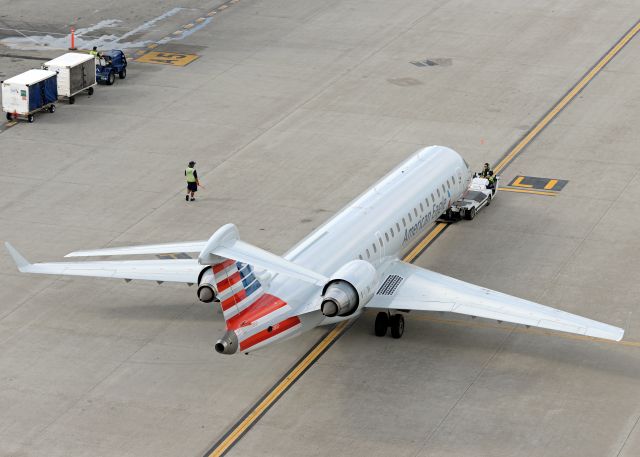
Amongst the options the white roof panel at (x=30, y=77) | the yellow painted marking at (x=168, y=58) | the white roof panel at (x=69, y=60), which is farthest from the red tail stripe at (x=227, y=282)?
the yellow painted marking at (x=168, y=58)

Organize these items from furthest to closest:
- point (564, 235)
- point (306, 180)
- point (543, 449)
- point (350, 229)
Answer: point (306, 180), point (564, 235), point (350, 229), point (543, 449)

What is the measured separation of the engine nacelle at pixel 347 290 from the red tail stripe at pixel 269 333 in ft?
3.54

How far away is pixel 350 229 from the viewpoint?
38000 mm

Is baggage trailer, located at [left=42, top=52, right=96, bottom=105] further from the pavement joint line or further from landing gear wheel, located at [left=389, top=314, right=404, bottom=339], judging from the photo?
landing gear wheel, located at [left=389, top=314, right=404, bottom=339]

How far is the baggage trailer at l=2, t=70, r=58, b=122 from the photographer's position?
54594 mm

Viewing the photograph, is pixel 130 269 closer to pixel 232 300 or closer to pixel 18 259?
pixel 18 259

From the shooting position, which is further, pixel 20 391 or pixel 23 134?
pixel 23 134

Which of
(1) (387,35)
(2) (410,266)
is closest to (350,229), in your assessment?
(2) (410,266)

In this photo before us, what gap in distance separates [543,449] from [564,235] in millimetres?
13946

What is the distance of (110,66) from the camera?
59250 millimetres

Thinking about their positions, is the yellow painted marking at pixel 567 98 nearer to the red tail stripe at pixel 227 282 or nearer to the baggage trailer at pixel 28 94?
the baggage trailer at pixel 28 94

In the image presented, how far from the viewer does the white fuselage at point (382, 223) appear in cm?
3481

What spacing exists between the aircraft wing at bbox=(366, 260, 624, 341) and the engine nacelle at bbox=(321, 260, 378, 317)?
1792mm

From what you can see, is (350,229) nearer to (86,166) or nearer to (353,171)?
(353,171)
